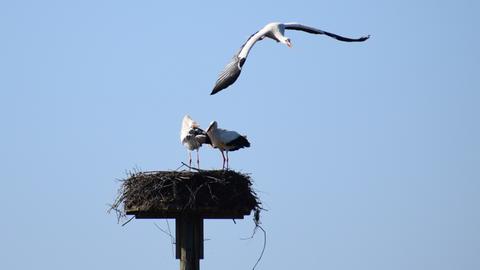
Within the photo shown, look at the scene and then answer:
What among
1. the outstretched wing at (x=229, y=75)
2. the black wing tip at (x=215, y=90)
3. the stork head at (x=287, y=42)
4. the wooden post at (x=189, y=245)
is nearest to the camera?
the wooden post at (x=189, y=245)

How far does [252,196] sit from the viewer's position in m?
14.6

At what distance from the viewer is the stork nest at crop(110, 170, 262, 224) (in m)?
13.0

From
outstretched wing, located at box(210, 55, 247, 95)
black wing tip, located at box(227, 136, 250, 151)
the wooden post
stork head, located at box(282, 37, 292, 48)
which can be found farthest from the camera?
black wing tip, located at box(227, 136, 250, 151)

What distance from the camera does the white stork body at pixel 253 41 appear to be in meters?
15.8

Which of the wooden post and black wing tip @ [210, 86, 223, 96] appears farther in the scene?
black wing tip @ [210, 86, 223, 96]

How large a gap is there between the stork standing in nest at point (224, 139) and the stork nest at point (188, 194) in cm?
276

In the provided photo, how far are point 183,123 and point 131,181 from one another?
305 centimetres

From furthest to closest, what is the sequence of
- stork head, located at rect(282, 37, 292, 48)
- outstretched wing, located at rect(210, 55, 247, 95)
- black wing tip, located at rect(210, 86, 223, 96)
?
stork head, located at rect(282, 37, 292, 48)
outstretched wing, located at rect(210, 55, 247, 95)
black wing tip, located at rect(210, 86, 223, 96)

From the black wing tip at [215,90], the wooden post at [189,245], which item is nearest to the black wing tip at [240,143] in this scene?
the black wing tip at [215,90]

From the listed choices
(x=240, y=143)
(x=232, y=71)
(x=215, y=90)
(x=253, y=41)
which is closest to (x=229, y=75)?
(x=232, y=71)

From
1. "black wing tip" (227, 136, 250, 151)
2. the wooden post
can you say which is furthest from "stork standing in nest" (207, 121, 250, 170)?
the wooden post

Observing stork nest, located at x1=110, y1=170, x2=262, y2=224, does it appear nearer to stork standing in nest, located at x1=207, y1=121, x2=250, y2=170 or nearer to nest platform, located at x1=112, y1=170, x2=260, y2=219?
nest platform, located at x1=112, y1=170, x2=260, y2=219

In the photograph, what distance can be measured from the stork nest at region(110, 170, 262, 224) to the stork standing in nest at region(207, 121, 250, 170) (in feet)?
9.05

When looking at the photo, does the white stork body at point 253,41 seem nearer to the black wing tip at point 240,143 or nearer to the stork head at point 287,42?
the stork head at point 287,42
